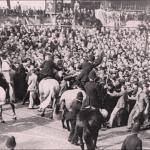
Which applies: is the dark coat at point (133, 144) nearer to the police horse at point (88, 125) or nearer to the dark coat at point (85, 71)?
the police horse at point (88, 125)

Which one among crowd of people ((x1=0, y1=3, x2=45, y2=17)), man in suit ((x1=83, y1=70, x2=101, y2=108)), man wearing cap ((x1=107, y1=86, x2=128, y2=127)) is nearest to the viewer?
man in suit ((x1=83, y1=70, x2=101, y2=108))

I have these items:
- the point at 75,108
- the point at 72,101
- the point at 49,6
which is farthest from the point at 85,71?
the point at 49,6

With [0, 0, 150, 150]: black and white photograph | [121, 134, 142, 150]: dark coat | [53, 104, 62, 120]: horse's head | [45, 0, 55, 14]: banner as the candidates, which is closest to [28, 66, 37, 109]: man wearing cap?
[0, 0, 150, 150]: black and white photograph

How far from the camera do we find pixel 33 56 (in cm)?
1958

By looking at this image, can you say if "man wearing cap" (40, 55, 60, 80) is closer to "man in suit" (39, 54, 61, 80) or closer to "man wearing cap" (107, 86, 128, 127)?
"man in suit" (39, 54, 61, 80)

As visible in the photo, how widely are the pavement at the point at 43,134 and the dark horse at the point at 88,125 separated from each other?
93 centimetres

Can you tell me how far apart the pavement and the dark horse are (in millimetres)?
927

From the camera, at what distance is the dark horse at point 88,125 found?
10.8 metres

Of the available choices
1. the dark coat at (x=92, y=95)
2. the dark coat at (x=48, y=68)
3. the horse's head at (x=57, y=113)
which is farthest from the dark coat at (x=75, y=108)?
the dark coat at (x=48, y=68)

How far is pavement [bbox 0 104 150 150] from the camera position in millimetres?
12055

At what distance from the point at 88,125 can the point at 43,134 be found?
→ 238cm

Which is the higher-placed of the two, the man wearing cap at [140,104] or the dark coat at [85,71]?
the dark coat at [85,71]

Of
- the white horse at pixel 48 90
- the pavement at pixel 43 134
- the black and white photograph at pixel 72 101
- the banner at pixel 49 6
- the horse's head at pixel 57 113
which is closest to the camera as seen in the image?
the black and white photograph at pixel 72 101

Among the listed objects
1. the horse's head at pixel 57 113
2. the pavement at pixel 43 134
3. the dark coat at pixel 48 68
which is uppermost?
the dark coat at pixel 48 68
